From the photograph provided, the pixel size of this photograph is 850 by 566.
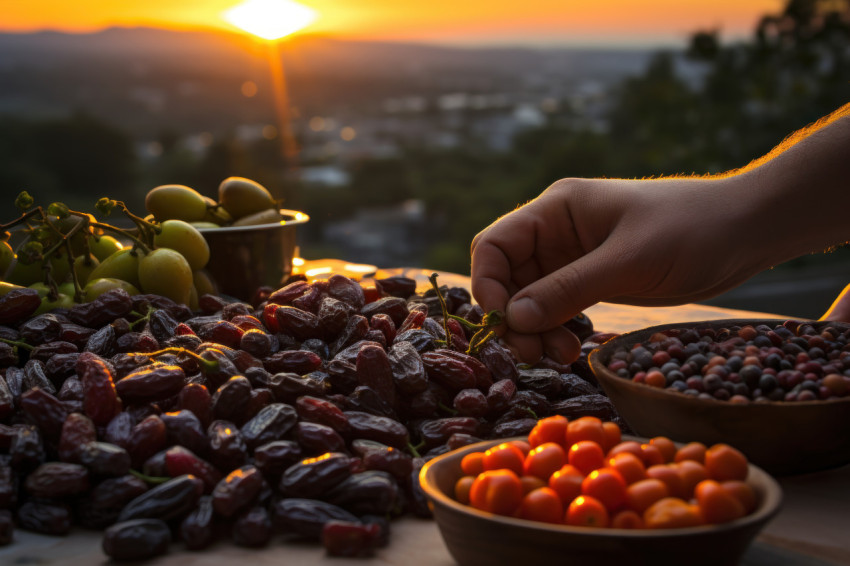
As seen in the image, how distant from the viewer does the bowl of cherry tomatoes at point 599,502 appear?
0.70 m

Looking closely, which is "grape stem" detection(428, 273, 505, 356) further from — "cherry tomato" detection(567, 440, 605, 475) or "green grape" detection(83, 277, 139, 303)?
"green grape" detection(83, 277, 139, 303)

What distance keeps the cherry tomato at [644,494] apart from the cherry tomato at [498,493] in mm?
111

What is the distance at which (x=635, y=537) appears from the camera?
68cm

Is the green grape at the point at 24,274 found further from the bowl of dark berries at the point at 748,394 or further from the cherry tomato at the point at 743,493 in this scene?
the cherry tomato at the point at 743,493

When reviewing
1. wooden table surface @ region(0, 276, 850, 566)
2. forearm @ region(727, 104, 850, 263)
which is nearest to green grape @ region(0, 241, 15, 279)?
wooden table surface @ region(0, 276, 850, 566)

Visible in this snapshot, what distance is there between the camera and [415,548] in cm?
90

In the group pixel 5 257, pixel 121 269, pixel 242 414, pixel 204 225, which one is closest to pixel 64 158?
pixel 204 225

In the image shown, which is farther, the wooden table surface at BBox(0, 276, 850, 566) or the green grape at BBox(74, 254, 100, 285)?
the green grape at BBox(74, 254, 100, 285)

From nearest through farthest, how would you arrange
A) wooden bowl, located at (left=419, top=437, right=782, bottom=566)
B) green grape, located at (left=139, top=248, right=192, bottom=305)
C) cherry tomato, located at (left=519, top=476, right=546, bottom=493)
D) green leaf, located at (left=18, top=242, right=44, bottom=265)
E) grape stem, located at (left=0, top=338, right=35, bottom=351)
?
wooden bowl, located at (left=419, top=437, right=782, bottom=566) < cherry tomato, located at (left=519, top=476, right=546, bottom=493) < grape stem, located at (left=0, top=338, right=35, bottom=351) < green leaf, located at (left=18, top=242, right=44, bottom=265) < green grape, located at (left=139, top=248, right=192, bottom=305)

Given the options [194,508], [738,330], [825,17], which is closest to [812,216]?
[738,330]

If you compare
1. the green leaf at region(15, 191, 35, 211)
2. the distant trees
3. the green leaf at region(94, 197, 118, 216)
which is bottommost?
the distant trees

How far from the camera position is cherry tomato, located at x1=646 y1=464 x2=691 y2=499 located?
30.4 inches

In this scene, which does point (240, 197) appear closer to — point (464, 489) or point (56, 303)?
point (56, 303)

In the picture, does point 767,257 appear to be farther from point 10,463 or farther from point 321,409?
point 10,463
